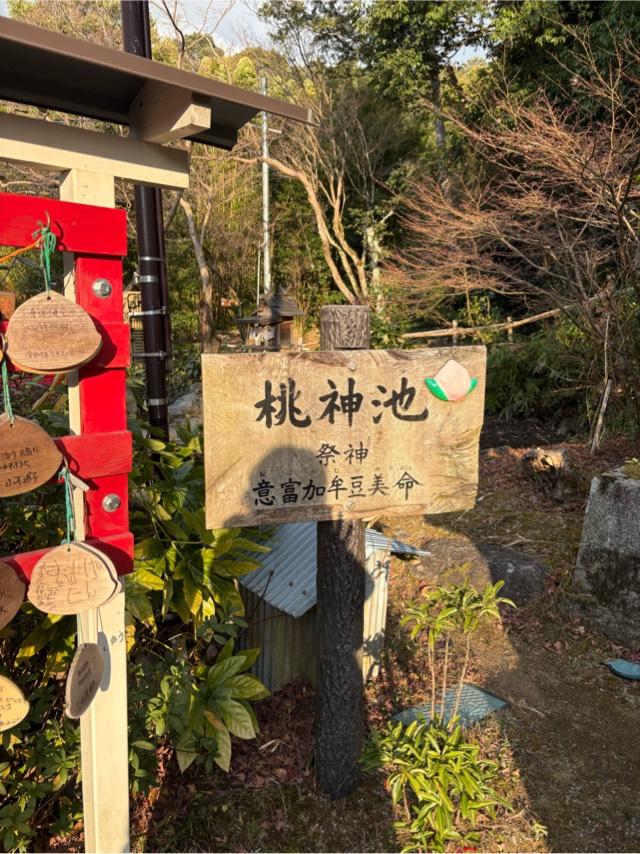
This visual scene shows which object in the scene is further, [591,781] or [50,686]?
[591,781]

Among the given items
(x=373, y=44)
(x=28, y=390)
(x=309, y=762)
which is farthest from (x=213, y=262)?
(x=309, y=762)

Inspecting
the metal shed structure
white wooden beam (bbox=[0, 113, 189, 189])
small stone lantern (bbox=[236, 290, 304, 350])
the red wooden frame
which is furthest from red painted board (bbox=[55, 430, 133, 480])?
small stone lantern (bbox=[236, 290, 304, 350])

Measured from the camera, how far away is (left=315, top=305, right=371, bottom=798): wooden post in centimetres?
241

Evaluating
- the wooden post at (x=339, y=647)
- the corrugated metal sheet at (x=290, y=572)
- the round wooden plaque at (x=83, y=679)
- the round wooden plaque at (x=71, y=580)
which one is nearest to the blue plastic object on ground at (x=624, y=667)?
the corrugated metal sheet at (x=290, y=572)

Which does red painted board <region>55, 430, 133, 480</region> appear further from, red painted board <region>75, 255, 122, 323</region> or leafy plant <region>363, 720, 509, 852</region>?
leafy plant <region>363, 720, 509, 852</region>

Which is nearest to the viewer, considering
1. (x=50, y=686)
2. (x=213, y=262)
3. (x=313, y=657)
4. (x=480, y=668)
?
(x=50, y=686)

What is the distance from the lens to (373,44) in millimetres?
13305

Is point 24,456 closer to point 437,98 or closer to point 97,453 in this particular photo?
point 97,453

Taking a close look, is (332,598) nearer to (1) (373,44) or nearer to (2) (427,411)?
(2) (427,411)

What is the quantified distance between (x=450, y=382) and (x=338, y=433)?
1.42 feet

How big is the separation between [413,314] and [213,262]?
7.13 meters

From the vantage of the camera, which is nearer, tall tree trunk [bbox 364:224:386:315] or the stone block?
the stone block

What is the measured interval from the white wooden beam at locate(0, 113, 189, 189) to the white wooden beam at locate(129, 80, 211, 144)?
0.06 m

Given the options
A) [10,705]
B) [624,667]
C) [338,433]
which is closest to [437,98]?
[624,667]
